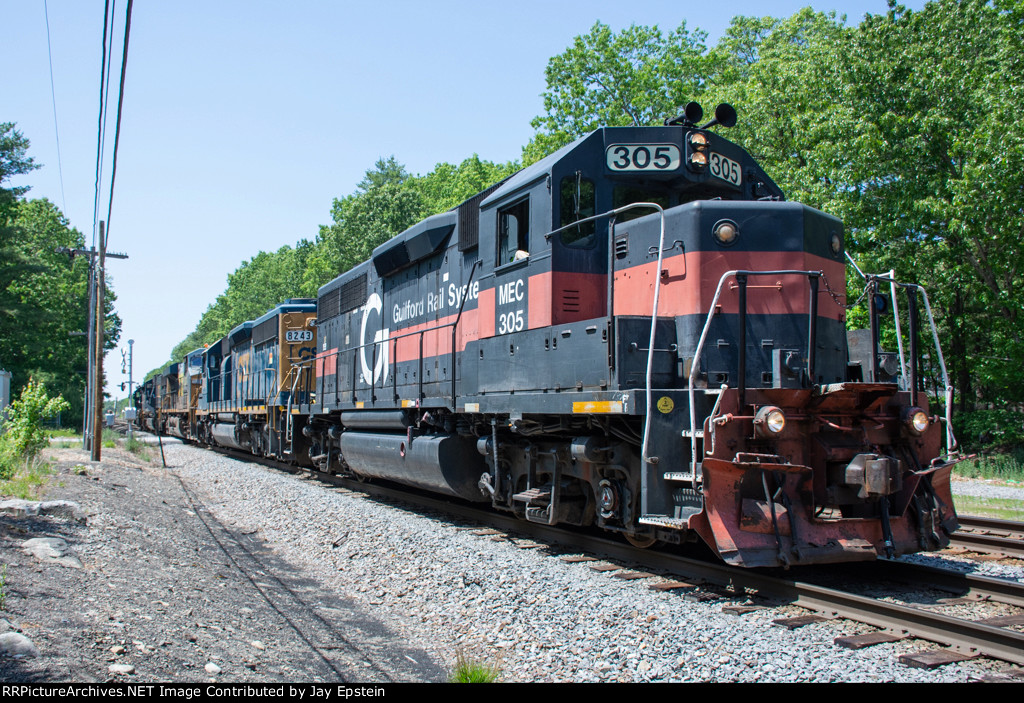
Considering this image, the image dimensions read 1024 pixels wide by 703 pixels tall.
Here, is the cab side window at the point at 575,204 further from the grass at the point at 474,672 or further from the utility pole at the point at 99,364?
the utility pole at the point at 99,364

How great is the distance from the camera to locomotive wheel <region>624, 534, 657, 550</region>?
20.8 ft

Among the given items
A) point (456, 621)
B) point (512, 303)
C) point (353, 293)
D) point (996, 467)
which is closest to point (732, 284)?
point (512, 303)

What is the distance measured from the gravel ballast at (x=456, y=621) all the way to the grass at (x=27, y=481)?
83 centimetres

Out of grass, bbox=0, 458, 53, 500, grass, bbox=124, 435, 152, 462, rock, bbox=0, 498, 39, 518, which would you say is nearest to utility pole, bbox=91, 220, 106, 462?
grass, bbox=124, 435, 152, 462

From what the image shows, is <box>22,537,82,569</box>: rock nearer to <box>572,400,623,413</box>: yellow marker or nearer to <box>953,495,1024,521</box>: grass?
<box>572,400,623,413</box>: yellow marker

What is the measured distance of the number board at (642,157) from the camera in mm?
6562

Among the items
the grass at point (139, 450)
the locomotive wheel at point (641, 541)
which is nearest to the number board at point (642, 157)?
the locomotive wheel at point (641, 541)

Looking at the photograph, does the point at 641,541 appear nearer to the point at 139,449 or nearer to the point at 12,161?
the point at 139,449

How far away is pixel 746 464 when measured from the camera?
502 cm

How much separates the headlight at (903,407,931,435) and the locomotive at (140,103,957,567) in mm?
16

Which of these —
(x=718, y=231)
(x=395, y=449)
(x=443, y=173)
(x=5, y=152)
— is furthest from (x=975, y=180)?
(x=443, y=173)

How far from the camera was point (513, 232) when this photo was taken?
7410mm

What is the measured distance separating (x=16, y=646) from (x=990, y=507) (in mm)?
10915

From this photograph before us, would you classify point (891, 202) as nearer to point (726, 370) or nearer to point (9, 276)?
point (726, 370)
